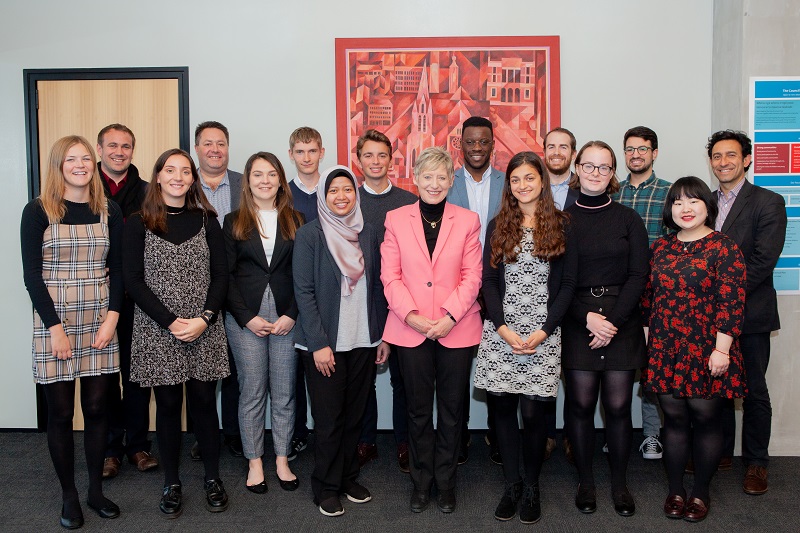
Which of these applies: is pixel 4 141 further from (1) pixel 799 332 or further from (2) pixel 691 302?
(1) pixel 799 332

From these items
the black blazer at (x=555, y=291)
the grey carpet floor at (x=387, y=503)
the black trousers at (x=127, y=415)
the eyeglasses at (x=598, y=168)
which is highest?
the eyeglasses at (x=598, y=168)

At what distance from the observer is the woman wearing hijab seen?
2.90 m

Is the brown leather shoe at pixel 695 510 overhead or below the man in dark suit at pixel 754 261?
below

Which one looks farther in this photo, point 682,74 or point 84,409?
point 682,74

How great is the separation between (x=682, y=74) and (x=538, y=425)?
2.67m

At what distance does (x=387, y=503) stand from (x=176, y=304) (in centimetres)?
143

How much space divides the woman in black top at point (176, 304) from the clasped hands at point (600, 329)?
1.74m

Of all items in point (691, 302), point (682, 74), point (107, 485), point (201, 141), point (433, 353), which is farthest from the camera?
point (682, 74)

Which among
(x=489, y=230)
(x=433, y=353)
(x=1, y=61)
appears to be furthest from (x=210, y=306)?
(x=1, y=61)

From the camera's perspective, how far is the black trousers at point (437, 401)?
294cm

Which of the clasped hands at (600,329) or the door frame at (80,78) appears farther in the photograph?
the door frame at (80,78)

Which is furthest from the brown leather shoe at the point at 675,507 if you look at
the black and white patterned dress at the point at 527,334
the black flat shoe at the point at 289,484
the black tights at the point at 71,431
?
the black tights at the point at 71,431

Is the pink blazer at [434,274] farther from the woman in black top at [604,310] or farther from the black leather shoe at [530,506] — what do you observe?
the black leather shoe at [530,506]

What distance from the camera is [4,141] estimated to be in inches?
166
